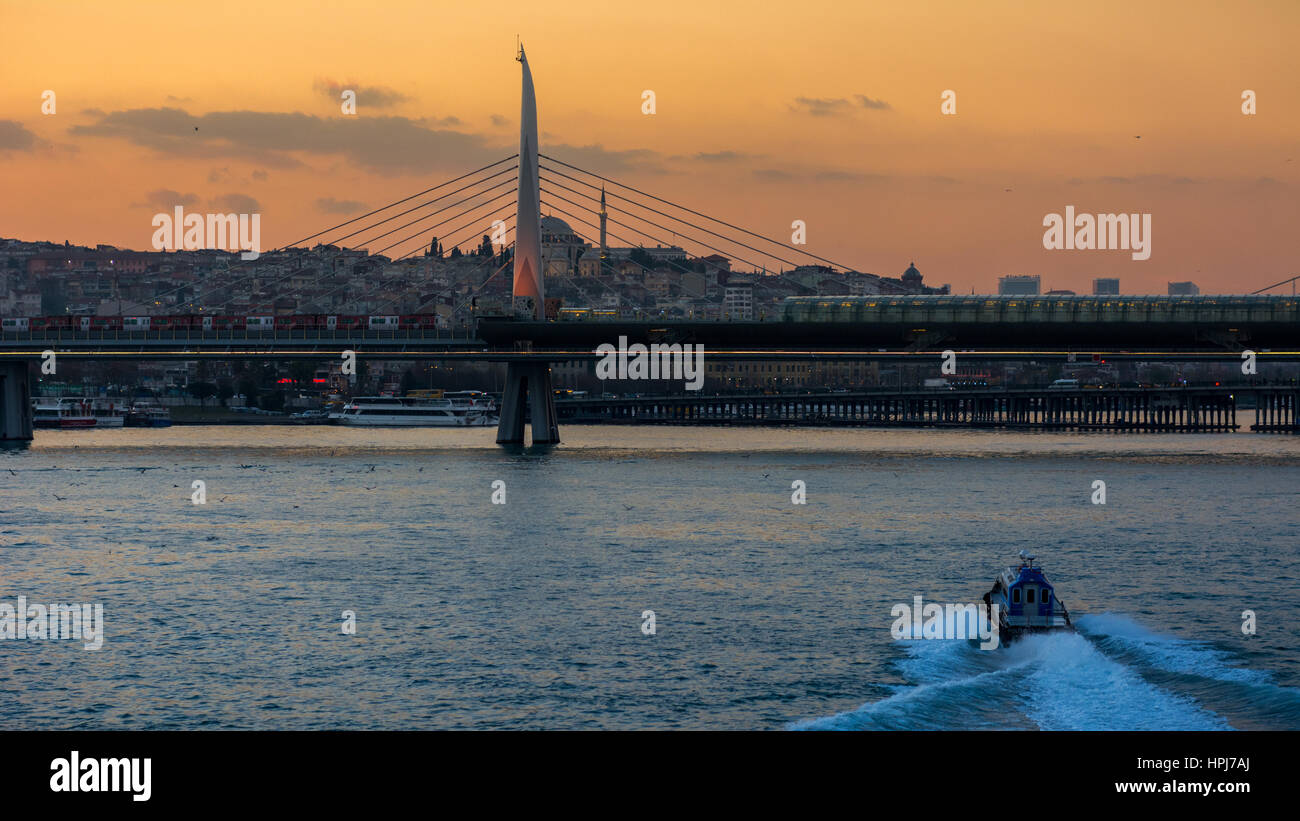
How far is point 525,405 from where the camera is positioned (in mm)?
107125

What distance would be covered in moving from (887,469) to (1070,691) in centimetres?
5826

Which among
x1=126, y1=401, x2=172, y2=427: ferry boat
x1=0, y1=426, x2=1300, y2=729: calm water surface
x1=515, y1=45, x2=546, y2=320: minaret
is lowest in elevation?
x1=0, y1=426, x2=1300, y2=729: calm water surface

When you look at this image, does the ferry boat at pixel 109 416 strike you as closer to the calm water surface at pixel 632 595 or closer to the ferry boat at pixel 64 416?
the ferry boat at pixel 64 416

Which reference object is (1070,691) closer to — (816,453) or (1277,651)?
(1277,651)

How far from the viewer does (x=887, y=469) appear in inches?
3388

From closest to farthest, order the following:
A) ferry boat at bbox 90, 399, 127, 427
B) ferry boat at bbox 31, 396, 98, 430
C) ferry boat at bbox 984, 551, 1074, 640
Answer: ferry boat at bbox 984, 551, 1074, 640 < ferry boat at bbox 31, 396, 98, 430 < ferry boat at bbox 90, 399, 127, 427

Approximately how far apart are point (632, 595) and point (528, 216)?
71.0 meters

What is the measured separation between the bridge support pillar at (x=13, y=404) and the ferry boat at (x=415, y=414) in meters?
46.9

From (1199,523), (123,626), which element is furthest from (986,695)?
(1199,523)

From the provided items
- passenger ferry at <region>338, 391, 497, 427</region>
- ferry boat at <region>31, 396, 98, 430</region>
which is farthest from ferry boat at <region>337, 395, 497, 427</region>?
ferry boat at <region>31, 396, 98, 430</region>

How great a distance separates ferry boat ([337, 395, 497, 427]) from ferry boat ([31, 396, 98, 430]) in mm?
27184

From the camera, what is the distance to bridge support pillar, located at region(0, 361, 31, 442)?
113m

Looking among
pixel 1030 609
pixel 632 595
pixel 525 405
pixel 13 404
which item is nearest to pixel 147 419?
pixel 13 404

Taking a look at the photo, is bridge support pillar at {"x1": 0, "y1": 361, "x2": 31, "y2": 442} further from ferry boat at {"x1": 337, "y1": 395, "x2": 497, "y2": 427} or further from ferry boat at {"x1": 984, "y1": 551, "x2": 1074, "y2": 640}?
ferry boat at {"x1": 984, "y1": 551, "x2": 1074, "y2": 640}
